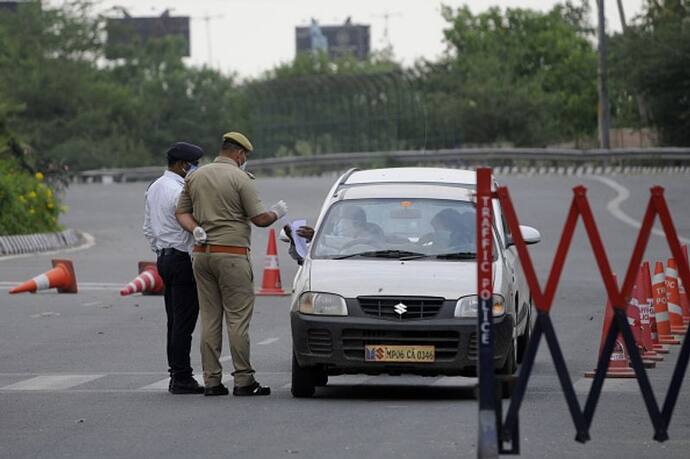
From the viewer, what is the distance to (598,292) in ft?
83.7

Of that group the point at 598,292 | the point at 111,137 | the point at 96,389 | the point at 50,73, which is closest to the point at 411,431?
the point at 96,389

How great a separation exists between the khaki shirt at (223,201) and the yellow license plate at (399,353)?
123 cm

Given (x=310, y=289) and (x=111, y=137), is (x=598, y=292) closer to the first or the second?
(x=310, y=289)

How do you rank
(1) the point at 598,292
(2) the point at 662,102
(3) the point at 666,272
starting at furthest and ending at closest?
1. (2) the point at 662,102
2. (1) the point at 598,292
3. (3) the point at 666,272

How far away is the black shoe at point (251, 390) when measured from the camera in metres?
13.6

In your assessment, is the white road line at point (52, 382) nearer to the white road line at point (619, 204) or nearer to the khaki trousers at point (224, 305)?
the khaki trousers at point (224, 305)

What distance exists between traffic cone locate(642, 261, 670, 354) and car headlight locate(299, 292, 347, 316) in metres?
3.76

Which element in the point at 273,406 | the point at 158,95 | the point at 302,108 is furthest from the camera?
the point at 158,95

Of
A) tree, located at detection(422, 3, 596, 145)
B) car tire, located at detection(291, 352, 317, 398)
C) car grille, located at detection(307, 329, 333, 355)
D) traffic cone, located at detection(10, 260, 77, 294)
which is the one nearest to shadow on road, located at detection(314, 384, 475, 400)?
car tire, located at detection(291, 352, 317, 398)

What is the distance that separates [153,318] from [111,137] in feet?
244

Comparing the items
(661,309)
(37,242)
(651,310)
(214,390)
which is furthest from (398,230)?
(37,242)

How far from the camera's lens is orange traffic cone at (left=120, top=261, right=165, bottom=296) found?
24.6 metres

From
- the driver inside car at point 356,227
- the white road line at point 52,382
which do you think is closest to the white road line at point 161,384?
the white road line at point 52,382

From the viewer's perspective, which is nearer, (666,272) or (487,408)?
(487,408)
